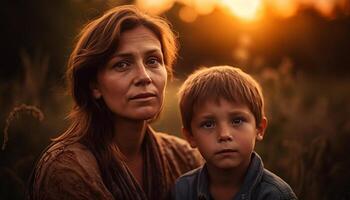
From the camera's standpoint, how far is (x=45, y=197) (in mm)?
2924

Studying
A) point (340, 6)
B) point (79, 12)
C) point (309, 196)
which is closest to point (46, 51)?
point (79, 12)

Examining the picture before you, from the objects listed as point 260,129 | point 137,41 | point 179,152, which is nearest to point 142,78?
point 137,41

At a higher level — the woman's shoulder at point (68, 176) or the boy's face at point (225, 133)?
the boy's face at point (225, 133)

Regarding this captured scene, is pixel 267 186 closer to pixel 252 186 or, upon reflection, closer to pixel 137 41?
pixel 252 186

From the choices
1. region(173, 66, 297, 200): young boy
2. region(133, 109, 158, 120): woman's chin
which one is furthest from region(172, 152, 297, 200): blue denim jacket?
region(133, 109, 158, 120): woman's chin

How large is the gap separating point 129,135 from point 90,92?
39 cm

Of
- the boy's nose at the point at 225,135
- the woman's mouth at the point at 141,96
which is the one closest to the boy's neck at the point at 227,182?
the boy's nose at the point at 225,135

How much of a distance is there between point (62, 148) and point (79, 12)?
657 cm

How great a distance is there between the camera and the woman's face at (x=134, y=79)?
306 cm

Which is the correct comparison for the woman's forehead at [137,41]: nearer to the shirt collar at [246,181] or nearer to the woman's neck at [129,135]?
the woman's neck at [129,135]

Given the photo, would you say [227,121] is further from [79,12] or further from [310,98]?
[79,12]

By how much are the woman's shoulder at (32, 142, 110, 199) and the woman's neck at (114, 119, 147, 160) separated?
385 mm

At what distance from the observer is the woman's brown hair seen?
3.11m

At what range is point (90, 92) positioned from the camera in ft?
11.1
